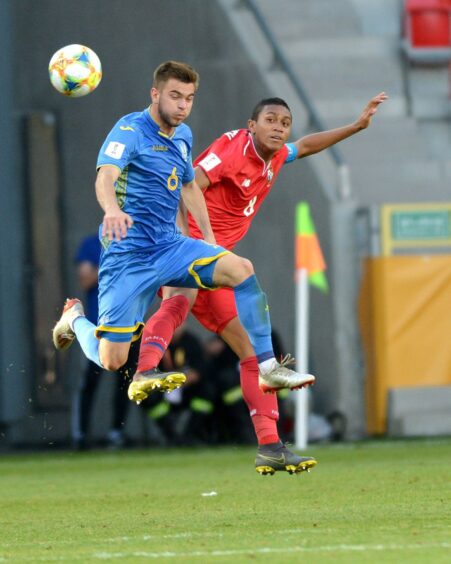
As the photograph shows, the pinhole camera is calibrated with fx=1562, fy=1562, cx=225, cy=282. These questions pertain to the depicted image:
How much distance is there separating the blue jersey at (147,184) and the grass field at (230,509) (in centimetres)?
163

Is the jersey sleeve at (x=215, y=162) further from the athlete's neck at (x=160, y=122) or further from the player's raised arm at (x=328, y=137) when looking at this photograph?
the athlete's neck at (x=160, y=122)

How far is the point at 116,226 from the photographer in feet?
26.9

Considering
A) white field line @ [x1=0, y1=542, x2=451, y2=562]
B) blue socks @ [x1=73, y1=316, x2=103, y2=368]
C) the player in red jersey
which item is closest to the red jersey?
the player in red jersey

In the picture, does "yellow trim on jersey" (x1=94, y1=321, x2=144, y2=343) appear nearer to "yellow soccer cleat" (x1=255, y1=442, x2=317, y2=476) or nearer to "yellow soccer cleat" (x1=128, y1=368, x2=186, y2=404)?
"yellow soccer cleat" (x1=128, y1=368, x2=186, y2=404)

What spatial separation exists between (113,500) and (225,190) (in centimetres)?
215

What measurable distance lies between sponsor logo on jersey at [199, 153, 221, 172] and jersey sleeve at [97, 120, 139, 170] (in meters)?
0.94

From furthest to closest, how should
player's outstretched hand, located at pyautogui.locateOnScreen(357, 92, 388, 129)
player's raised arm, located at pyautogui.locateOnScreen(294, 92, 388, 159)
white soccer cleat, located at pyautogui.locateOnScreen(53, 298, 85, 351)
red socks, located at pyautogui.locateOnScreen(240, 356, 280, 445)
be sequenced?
1. white soccer cleat, located at pyautogui.locateOnScreen(53, 298, 85, 351)
2. player's raised arm, located at pyautogui.locateOnScreen(294, 92, 388, 159)
3. player's outstretched hand, located at pyautogui.locateOnScreen(357, 92, 388, 129)
4. red socks, located at pyautogui.locateOnScreen(240, 356, 280, 445)

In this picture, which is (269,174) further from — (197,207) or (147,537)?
(147,537)

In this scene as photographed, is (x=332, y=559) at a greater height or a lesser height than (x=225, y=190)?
lesser

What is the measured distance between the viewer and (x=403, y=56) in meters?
19.6

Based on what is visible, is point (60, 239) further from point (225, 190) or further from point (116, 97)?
point (225, 190)

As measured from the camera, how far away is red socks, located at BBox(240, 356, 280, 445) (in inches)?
380

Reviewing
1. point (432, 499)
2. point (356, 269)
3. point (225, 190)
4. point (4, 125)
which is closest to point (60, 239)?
point (4, 125)

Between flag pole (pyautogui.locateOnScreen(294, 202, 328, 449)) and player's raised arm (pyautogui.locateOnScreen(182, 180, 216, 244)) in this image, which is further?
flag pole (pyautogui.locateOnScreen(294, 202, 328, 449))
